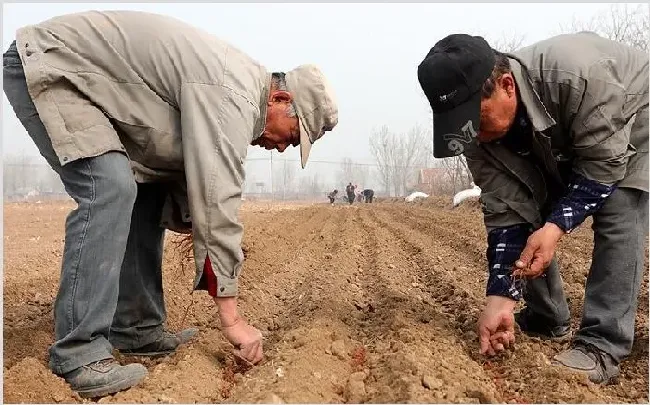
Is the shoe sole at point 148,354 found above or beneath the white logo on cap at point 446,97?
beneath

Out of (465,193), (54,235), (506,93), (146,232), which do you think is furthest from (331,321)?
(465,193)

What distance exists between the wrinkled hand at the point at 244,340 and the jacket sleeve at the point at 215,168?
0.58 feet

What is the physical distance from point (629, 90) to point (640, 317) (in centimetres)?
156

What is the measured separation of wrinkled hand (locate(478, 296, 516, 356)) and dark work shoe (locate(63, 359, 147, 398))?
1577 millimetres

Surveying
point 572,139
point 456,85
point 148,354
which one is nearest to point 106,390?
point 148,354

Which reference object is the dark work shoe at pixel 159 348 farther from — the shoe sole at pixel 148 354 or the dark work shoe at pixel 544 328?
the dark work shoe at pixel 544 328

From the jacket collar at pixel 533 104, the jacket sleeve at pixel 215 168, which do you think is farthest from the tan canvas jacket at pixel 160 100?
the jacket collar at pixel 533 104

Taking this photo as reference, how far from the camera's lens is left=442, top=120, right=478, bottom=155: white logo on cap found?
2578 mm

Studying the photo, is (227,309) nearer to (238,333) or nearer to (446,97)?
(238,333)

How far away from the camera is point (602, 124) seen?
2613 millimetres

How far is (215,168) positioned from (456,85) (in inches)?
41.5

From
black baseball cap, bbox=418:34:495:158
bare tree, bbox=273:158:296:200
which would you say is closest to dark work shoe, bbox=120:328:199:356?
black baseball cap, bbox=418:34:495:158

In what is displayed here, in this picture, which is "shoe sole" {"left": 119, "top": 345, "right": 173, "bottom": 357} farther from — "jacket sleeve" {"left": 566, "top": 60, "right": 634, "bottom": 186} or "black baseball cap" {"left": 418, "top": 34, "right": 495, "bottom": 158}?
"jacket sleeve" {"left": 566, "top": 60, "right": 634, "bottom": 186}

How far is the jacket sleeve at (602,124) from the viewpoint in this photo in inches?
103
